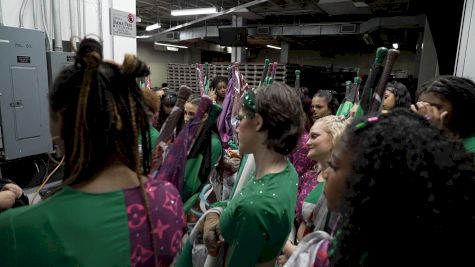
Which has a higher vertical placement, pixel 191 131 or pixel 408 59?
pixel 408 59

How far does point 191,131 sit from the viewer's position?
1.31 metres

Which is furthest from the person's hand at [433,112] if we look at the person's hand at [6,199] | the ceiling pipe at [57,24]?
the ceiling pipe at [57,24]

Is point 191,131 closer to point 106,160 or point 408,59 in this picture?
point 106,160

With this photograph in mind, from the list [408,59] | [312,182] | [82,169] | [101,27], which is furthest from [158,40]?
[82,169]

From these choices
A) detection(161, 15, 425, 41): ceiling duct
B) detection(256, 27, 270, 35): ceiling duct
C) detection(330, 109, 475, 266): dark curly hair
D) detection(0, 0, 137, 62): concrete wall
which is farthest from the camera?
detection(256, 27, 270, 35): ceiling duct

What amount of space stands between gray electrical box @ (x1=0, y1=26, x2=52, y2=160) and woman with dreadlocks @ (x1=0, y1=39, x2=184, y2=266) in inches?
80.5

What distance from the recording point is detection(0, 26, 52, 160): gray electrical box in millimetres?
2301

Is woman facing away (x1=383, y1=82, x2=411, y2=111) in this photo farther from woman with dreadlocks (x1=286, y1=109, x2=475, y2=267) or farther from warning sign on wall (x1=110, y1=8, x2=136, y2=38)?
warning sign on wall (x1=110, y1=8, x2=136, y2=38)

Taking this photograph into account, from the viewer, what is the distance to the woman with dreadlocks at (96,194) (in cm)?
65

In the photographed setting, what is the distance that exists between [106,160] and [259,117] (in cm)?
67

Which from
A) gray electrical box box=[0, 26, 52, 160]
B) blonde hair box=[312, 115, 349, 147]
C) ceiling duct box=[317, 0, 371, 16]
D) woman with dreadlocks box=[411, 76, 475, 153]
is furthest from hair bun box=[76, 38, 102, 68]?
ceiling duct box=[317, 0, 371, 16]

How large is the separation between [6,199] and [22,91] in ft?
4.70

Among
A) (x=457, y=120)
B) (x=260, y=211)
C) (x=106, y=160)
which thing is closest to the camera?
(x=106, y=160)

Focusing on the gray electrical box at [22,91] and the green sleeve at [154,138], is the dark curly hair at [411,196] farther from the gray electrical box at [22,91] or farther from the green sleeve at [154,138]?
the gray electrical box at [22,91]
